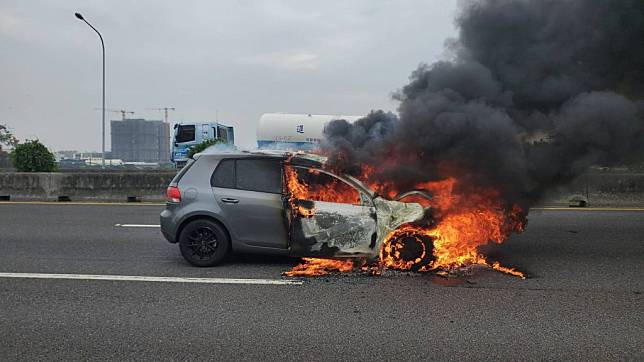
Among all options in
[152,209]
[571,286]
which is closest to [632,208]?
[571,286]

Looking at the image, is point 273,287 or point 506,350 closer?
point 506,350

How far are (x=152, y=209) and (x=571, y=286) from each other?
9405 millimetres

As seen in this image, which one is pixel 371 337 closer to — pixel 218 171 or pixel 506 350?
pixel 506 350

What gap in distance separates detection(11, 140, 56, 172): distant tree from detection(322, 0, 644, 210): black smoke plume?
11.4 metres

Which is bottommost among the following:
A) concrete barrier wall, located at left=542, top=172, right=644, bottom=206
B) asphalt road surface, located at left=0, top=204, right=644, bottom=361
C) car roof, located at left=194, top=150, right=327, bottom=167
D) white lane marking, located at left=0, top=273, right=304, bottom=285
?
asphalt road surface, located at left=0, top=204, right=644, bottom=361

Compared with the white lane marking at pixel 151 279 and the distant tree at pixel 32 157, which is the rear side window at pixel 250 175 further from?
the distant tree at pixel 32 157

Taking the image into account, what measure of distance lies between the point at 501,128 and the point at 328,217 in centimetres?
246

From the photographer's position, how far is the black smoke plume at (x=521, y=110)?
19.1 feet

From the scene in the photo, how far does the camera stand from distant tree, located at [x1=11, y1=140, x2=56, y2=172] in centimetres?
1383

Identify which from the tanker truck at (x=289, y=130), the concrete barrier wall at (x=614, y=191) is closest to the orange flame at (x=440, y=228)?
the concrete barrier wall at (x=614, y=191)

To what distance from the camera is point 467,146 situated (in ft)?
19.2

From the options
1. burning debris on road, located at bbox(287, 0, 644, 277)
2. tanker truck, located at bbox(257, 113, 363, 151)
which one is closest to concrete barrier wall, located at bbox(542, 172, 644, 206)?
burning debris on road, located at bbox(287, 0, 644, 277)

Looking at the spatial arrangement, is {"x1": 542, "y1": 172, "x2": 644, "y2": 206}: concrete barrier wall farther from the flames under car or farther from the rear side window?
the rear side window

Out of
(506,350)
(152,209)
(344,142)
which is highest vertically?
(344,142)
